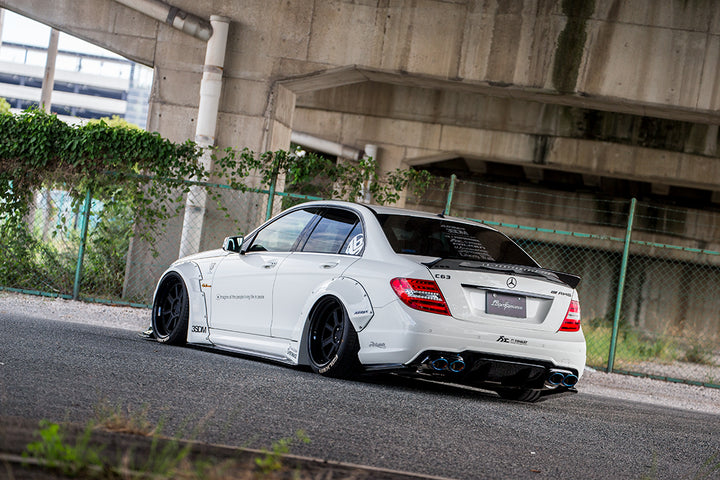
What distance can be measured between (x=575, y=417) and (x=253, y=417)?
2.91 m

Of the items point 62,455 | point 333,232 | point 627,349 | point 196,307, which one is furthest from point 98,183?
point 62,455

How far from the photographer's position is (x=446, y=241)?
7516 millimetres

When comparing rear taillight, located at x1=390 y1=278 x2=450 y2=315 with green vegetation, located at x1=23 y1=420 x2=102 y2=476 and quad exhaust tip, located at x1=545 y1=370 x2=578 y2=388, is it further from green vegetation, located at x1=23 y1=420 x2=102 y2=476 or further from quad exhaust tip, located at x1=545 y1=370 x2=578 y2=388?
green vegetation, located at x1=23 y1=420 x2=102 y2=476

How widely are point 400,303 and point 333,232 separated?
4.25 feet

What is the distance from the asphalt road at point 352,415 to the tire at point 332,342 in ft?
0.46

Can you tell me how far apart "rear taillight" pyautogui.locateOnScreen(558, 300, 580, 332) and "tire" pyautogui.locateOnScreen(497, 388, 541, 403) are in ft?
2.18

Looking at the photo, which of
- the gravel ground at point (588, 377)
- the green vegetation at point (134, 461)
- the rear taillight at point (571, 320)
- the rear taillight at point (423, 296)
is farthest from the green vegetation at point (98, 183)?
the green vegetation at point (134, 461)

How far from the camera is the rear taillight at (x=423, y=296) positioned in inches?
264

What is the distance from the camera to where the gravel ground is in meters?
10.6

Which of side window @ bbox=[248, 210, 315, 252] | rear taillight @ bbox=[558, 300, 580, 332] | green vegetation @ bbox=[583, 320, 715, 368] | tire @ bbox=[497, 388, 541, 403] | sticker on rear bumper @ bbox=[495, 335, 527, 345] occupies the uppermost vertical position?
side window @ bbox=[248, 210, 315, 252]

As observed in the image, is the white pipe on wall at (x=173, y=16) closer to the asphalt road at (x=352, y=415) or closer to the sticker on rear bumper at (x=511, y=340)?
the asphalt road at (x=352, y=415)

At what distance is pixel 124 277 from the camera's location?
1480 centimetres

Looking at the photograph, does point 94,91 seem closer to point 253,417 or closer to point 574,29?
point 574,29

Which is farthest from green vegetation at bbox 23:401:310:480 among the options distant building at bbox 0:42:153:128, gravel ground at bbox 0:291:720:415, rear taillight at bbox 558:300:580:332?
distant building at bbox 0:42:153:128
